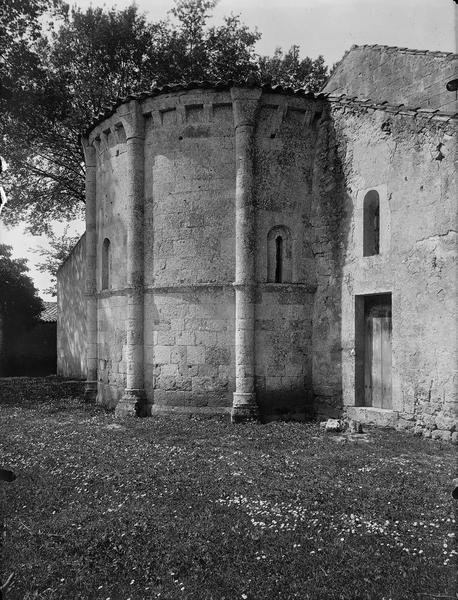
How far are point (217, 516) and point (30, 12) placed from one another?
16.2m

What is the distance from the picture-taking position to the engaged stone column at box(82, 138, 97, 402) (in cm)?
1397

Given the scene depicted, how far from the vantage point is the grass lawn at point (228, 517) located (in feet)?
13.3

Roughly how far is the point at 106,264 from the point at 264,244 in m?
4.66

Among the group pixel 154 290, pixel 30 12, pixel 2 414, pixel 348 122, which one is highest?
pixel 30 12

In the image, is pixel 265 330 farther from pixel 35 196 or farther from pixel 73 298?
pixel 35 196

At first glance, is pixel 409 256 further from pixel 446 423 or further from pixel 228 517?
pixel 228 517

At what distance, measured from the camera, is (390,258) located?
10.1 m

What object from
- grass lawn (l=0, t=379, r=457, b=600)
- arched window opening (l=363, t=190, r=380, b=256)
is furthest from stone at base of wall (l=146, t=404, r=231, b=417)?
arched window opening (l=363, t=190, r=380, b=256)

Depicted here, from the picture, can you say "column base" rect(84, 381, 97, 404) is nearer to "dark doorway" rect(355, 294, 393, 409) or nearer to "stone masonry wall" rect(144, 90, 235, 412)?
"stone masonry wall" rect(144, 90, 235, 412)

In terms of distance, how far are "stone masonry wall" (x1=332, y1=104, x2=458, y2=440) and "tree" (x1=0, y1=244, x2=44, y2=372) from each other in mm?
20511

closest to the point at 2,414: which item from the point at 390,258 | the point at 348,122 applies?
the point at 390,258

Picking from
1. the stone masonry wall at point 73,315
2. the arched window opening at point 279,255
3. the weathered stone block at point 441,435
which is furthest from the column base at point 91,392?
the weathered stone block at point 441,435

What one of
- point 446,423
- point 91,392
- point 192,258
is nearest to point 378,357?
point 446,423

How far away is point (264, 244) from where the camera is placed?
1130 centimetres
